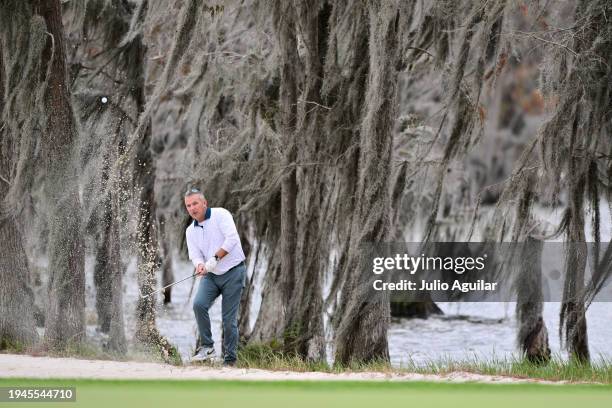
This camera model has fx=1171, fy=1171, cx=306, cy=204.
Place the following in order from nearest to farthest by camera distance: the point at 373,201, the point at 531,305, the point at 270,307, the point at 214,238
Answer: the point at 214,238
the point at 373,201
the point at 531,305
the point at 270,307

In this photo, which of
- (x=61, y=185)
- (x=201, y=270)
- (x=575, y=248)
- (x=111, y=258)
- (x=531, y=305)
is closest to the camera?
(x=201, y=270)

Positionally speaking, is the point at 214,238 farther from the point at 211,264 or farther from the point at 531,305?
the point at 531,305

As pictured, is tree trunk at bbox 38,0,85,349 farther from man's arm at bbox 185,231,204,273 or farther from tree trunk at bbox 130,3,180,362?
man's arm at bbox 185,231,204,273

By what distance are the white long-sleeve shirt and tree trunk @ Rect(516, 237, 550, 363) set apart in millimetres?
3336

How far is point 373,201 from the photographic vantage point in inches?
387

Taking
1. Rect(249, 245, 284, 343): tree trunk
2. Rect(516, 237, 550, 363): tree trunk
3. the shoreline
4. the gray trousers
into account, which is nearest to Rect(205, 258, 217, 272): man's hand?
the gray trousers

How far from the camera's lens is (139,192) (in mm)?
12484

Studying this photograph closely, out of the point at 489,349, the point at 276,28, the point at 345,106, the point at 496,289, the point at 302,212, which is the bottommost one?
the point at 489,349

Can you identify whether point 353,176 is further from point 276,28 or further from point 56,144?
point 56,144

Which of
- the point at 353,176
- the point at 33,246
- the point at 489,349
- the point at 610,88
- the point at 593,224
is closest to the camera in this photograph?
the point at 610,88

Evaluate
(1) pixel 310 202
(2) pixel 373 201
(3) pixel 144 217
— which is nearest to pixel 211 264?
(2) pixel 373 201

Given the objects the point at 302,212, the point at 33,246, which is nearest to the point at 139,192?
the point at 33,246

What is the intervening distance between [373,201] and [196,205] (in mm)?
2159

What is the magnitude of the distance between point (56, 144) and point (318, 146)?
8.00 feet
